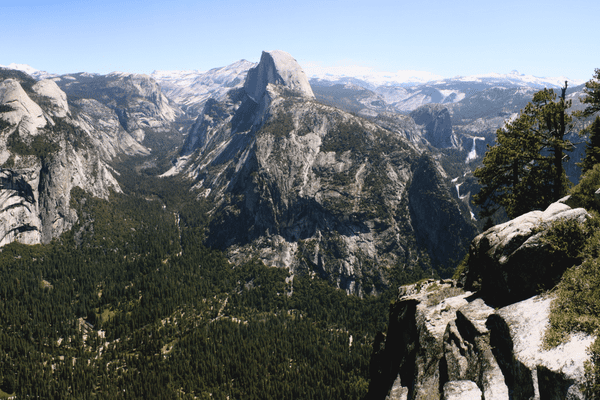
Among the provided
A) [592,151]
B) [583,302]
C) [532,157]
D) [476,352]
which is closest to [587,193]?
[532,157]

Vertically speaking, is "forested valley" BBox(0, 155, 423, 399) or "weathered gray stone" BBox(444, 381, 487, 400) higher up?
"weathered gray stone" BBox(444, 381, 487, 400)

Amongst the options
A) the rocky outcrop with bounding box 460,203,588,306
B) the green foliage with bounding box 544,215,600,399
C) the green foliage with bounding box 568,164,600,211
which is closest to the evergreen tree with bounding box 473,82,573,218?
the green foliage with bounding box 568,164,600,211

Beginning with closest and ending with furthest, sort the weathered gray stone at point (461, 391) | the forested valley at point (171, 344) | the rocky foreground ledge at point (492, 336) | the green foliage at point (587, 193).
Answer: the rocky foreground ledge at point (492, 336), the weathered gray stone at point (461, 391), the green foliage at point (587, 193), the forested valley at point (171, 344)

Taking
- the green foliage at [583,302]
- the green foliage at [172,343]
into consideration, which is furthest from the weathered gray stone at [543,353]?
the green foliage at [172,343]

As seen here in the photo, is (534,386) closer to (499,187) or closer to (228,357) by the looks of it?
(499,187)

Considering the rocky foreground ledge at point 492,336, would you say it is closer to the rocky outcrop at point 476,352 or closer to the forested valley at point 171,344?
the rocky outcrop at point 476,352

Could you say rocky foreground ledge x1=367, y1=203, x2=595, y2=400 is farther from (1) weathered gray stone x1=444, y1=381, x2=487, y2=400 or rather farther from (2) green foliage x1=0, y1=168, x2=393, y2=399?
(2) green foliage x1=0, y1=168, x2=393, y2=399
